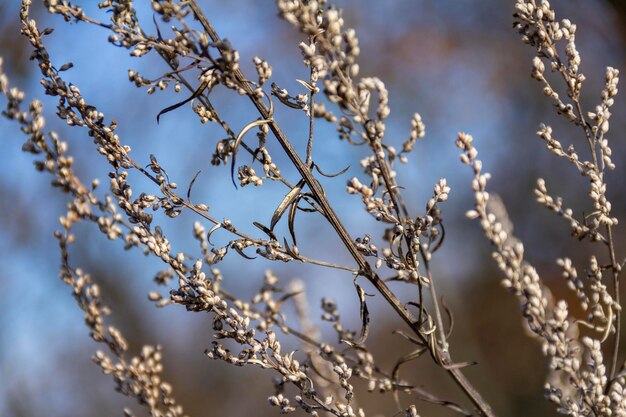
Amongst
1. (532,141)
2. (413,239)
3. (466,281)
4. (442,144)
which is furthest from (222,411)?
(413,239)

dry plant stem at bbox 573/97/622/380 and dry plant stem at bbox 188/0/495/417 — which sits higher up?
dry plant stem at bbox 573/97/622/380

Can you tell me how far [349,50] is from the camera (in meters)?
0.63

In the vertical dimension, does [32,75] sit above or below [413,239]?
above

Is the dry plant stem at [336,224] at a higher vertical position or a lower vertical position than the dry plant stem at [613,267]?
lower

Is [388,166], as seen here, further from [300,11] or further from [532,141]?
[532,141]

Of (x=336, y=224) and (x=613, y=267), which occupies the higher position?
(x=613, y=267)

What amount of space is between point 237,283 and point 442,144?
2.22 metres

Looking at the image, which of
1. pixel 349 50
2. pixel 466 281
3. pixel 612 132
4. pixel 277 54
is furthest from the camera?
pixel 277 54

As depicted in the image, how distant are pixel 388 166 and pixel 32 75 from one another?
482cm

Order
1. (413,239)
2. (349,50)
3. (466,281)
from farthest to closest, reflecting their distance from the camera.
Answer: (466,281)
(413,239)
(349,50)

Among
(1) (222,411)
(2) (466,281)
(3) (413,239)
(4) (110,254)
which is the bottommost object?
(3) (413,239)

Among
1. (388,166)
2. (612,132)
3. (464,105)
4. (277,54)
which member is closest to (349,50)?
(388,166)

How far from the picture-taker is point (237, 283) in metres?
5.36

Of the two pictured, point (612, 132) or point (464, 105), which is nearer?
point (612, 132)
